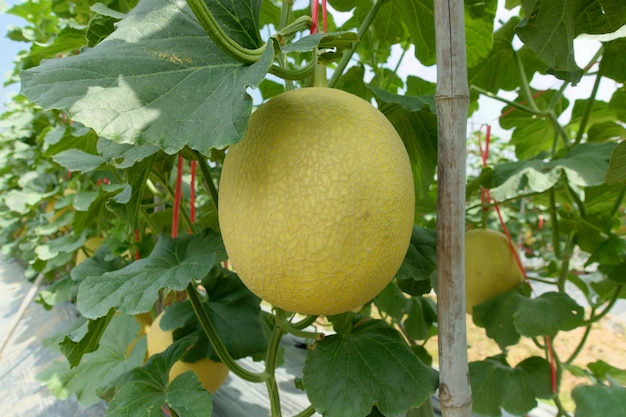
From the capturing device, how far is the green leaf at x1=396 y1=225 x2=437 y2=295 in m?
0.70

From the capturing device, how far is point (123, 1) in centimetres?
115

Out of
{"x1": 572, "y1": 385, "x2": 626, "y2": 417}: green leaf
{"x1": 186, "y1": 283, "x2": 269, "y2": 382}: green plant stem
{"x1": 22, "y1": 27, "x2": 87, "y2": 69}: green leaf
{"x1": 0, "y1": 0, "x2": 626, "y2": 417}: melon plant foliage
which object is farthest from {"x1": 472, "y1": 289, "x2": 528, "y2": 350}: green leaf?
{"x1": 22, "y1": 27, "x2": 87, "y2": 69}: green leaf

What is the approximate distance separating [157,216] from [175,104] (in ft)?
3.33

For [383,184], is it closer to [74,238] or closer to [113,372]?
[113,372]

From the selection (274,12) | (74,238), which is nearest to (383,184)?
(274,12)

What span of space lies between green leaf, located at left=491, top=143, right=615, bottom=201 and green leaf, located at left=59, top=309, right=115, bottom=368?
30.0 inches

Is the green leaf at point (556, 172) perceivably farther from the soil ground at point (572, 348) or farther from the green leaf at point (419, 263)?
the soil ground at point (572, 348)

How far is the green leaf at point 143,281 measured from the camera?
60cm

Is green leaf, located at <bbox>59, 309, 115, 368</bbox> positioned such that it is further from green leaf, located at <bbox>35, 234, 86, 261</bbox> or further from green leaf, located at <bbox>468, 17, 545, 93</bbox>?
green leaf, located at <bbox>35, 234, 86, 261</bbox>

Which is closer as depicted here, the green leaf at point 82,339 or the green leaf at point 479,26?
the green leaf at point 82,339

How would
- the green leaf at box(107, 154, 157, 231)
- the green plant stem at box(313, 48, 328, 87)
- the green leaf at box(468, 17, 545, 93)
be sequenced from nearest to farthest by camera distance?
the green plant stem at box(313, 48, 328, 87) < the green leaf at box(107, 154, 157, 231) < the green leaf at box(468, 17, 545, 93)

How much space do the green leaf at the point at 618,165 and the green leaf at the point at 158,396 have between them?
0.72 meters

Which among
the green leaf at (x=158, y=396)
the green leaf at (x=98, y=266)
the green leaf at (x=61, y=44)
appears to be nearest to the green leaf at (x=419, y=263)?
the green leaf at (x=158, y=396)

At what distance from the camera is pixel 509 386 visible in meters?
1.06
